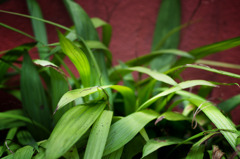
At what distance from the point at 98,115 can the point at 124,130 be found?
2.7 inches

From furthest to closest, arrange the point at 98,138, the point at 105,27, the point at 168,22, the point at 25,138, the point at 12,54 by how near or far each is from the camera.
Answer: the point at 168,22, the point at 105,27, the point at 12,54, the point at 25,138, the point at 98,138

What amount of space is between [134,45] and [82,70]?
54 centimetres

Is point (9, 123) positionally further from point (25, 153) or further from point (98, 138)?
point (98, 138)

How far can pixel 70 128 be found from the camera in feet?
1.39

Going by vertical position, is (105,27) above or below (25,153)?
above

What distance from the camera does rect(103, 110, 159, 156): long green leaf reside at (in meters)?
0.45

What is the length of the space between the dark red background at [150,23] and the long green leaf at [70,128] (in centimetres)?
57

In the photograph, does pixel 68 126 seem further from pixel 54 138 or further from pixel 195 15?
pixel 195 15

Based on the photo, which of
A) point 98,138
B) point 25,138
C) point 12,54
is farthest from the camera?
point 12,54

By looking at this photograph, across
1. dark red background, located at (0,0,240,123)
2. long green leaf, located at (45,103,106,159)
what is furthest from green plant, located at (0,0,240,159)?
dark red background, located at (0,0,240,123)

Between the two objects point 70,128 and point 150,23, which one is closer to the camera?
point 70,128

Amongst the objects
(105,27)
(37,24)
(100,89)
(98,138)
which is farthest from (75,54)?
(37,24)

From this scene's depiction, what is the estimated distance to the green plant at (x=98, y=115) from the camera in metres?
0.44

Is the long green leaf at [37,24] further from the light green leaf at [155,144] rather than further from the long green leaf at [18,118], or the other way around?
the light green leaf at [155,144]
